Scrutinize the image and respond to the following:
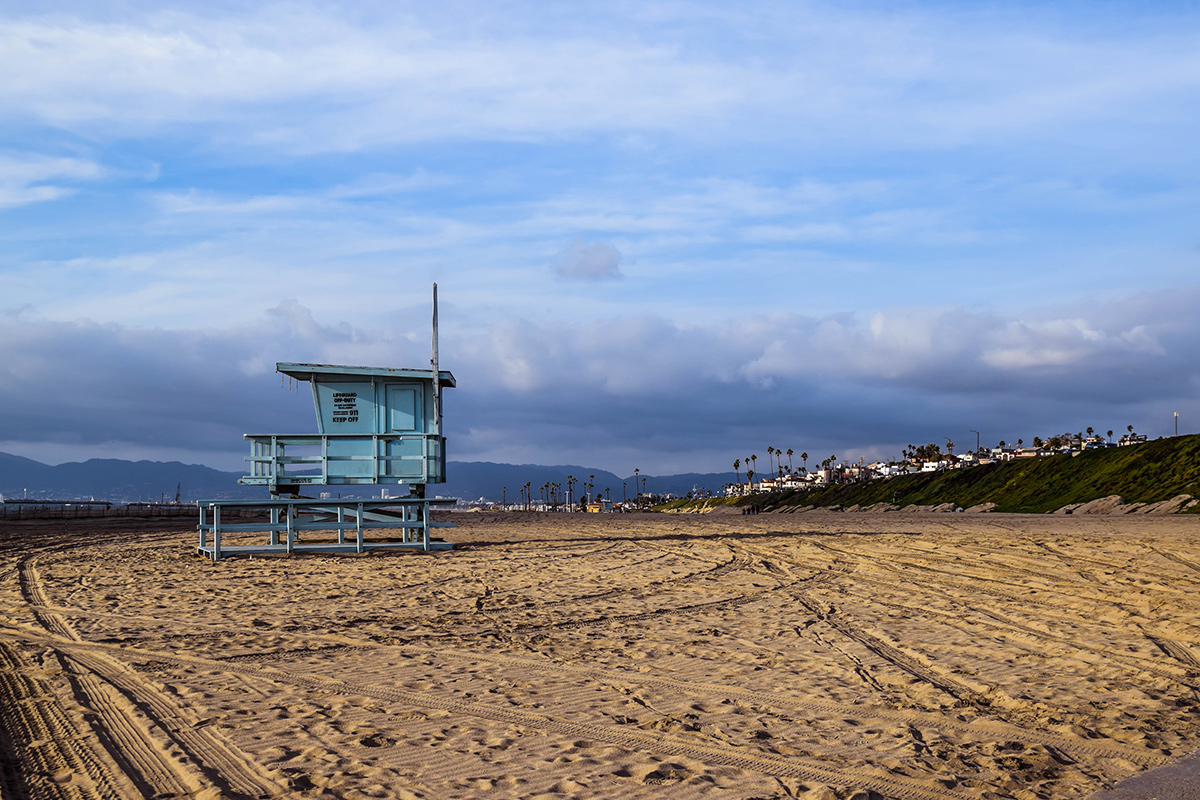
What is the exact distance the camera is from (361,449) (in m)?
20.0

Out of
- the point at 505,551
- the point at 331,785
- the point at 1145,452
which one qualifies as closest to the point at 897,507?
the point at 1145,452

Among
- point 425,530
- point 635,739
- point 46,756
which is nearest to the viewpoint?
point 46,756

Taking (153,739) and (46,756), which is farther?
(153,739)

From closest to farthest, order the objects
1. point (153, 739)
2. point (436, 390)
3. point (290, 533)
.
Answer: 1. point (153, 739)
2. point (290, 533)
3. point (436, 390)

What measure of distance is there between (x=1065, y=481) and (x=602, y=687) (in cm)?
6815

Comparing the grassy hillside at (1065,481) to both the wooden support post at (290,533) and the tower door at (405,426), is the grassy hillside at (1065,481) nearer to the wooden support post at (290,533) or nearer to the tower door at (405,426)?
the tower door at (405,426)

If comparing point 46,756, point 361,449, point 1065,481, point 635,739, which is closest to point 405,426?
point 361,449

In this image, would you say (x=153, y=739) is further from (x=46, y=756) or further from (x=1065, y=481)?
(x=1065, y=481)

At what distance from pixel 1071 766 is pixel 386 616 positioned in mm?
7459

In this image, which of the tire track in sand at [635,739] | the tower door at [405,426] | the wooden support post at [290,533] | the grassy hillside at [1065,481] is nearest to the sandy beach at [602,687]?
the tire track in sand at [635,739]

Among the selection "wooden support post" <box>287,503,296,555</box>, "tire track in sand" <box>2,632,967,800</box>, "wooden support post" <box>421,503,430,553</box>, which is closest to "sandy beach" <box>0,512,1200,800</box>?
"tire track in sand" <box>2,632,967,800</box>

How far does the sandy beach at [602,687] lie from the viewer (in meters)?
4.55

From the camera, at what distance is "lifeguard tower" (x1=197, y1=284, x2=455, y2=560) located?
19.3m

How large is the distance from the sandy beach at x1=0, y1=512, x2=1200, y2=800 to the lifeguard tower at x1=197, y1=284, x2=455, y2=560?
19.9ft
